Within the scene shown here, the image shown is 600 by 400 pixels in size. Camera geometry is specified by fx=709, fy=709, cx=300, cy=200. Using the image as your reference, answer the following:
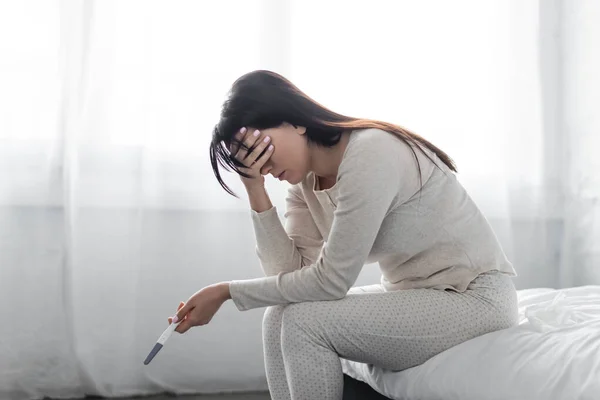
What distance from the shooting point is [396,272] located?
137 cm

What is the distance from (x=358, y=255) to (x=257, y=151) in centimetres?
26

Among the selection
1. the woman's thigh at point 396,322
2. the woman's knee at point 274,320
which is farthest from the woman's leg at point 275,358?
the woman's thigh at point 396,322

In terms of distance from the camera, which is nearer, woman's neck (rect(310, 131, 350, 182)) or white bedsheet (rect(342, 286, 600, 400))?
white bedsheet (rect(342, 286, 600, 400))

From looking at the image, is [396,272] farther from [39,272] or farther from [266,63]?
[39,272]

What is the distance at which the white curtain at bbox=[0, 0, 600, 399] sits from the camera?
213 cm

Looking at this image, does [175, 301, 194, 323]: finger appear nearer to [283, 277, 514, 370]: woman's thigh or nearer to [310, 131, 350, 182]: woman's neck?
[283, 277, 514, 370]: woman's thigh

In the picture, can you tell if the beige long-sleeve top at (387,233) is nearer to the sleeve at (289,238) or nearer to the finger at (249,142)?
the sleeve at (289,238)

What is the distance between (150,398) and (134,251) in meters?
0.45

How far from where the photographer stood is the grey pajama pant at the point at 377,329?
1177 millimetres

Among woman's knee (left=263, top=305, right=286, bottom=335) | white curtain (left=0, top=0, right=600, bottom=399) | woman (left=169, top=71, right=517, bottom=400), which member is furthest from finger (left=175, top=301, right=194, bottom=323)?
white curtain (left=0, top=0, right=600, bottom=399)

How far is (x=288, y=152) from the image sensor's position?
4.33 ft

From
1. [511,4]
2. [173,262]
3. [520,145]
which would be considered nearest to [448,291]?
[173,262]

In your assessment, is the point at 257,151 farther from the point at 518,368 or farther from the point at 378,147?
the point at 518,368

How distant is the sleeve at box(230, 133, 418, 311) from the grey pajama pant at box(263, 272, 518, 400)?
33mm
